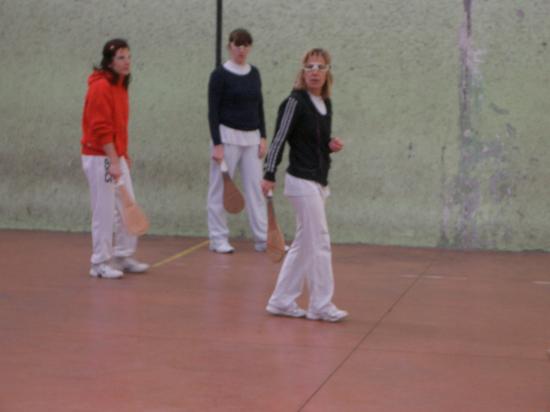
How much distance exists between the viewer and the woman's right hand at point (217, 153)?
1234 centimetres

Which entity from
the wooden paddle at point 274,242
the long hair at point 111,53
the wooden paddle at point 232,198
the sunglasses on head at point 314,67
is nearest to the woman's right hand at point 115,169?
the long hair at point 111,53

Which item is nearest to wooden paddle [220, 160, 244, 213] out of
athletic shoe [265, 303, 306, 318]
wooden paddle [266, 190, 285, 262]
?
wooden paddle [266, 190, 285, 262]

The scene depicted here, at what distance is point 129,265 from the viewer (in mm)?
11336

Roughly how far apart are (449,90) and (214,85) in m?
2.53

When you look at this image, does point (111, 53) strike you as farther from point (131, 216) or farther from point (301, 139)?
point (301, 139)

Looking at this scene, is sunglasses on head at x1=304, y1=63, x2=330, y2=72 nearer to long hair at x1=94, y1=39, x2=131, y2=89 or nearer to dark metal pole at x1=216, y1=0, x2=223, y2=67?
long hair at x1=94, y1=39, x2=131, y2=89

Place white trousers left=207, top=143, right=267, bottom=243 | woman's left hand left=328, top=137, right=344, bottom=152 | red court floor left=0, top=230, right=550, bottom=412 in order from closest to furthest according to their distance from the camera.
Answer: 1. red court floor left=0, top=230, right=550, bottom=412
2. woman's left hand left=328, top=137, right=344, bottom=152
3. white trousers left=207, top=143, right=267, bottom=243

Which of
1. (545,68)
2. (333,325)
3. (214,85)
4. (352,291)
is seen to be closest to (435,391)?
(333,325)

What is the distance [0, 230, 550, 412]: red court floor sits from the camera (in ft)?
23.3

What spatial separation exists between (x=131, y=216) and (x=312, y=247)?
2.14 meters

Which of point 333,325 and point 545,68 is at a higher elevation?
point 545,68

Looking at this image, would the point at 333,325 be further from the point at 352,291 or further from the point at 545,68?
the point at 545,68

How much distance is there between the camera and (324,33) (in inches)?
532

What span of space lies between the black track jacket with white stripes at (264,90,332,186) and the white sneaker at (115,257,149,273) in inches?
102
